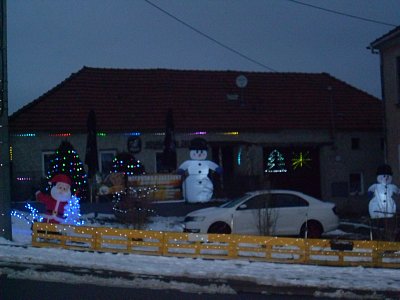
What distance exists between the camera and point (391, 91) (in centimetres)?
2305

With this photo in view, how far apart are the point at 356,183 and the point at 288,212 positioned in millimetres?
13241

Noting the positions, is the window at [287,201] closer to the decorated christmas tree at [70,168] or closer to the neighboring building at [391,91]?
the neighboring building at [391,91]

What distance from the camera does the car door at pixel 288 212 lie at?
644 inches

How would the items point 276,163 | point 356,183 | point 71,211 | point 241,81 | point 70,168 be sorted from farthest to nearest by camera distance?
point 356,183, point 276,163, point 241,81, point 70,168, point 71,211

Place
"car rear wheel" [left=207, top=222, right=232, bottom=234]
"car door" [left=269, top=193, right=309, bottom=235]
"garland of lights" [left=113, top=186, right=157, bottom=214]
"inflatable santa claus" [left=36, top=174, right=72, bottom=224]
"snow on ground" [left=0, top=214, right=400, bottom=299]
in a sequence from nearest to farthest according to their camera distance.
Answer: "snow on ground" [left=0, top=214, right=400, bottom=299]
"inflatable santa claus" [left=36, top=174, right=72, bottom=224]
"car rear wheel" [left=207, top=222, right=232, bottom=234]
"car door" [left=269, top=193, right=309, bottom=235]
"garland of lights" [left=113, top=186, right=157, bottom=214]

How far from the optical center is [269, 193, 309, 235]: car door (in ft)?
53.7

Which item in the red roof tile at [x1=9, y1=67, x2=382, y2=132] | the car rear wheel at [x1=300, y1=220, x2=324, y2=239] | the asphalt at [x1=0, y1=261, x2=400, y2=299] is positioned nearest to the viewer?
the asphalt at [x1=0, y1=261, x2=400, y2=299]

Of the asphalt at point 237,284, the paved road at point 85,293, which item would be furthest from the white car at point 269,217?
the paved road at point 85,293

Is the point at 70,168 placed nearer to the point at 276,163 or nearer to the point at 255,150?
the point at 255,150

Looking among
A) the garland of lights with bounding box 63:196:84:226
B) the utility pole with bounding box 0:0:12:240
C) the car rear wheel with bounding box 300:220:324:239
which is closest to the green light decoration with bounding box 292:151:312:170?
the car rear wheel with bounding box 300:220:324:239

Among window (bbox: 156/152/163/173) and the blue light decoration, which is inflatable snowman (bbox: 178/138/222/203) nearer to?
the blue light decoration

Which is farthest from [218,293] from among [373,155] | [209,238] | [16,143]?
[373,155]

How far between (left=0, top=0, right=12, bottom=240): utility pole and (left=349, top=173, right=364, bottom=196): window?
17877 millimetres

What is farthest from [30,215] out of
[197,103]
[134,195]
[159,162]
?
[197,103]
